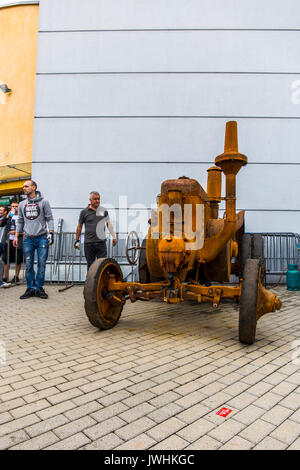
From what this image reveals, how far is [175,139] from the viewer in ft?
23.7

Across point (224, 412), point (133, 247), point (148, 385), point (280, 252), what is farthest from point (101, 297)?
point (280, 252)

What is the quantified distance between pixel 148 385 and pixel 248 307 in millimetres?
1209

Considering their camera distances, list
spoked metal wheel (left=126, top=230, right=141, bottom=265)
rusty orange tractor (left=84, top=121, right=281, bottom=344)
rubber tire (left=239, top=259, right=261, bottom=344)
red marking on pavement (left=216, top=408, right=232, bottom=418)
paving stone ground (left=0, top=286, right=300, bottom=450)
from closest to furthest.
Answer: paving stone ground (left=0, top=286, right=300, bottom=450) < red marking on pavement (left=216, top=408, right=232, bottom=418) < rubber tire (left=239, top=259, right=261, bottom=344) < rusty orange tractor (left=84, top=121, right=281, bottom=344) < spoked metal wheel (left=126, top=230, right=141, bottom=265)

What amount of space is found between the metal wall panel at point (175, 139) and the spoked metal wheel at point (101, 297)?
13.8 feet

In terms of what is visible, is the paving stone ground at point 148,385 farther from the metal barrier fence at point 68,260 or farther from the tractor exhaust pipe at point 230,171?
the metal barrier fence at point 68,260

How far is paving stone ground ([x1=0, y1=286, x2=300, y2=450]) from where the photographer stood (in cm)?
168

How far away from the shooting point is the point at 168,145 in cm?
725

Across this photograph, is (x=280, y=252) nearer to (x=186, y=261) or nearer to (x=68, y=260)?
(x=186, y=261)
